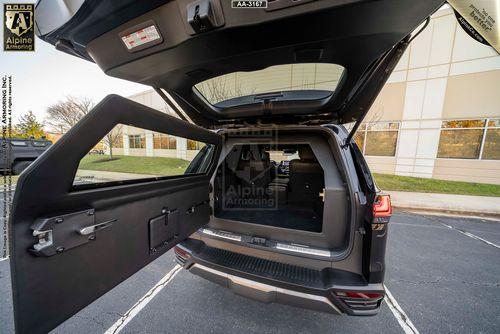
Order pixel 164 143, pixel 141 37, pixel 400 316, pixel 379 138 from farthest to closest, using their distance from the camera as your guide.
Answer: pixel 164 143 < pixel 379 138 < pixel 400 316 < pixel 141 37

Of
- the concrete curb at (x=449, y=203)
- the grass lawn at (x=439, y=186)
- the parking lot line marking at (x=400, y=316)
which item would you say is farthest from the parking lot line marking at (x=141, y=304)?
the grass lawn at (x=439, y=186)

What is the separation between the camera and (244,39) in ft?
3.36

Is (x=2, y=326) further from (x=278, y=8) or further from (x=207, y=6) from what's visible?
(x=278, y=8)

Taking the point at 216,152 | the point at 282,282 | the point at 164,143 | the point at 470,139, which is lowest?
the point at 282,282

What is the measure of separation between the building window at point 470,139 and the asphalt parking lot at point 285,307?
8.29m

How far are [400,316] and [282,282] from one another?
5.05 feet

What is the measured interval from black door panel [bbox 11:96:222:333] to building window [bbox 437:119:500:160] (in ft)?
40.6

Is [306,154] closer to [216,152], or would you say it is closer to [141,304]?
[216,152]

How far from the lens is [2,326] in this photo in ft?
5.95

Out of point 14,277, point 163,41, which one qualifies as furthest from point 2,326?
point 163,41

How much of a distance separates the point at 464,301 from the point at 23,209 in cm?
391

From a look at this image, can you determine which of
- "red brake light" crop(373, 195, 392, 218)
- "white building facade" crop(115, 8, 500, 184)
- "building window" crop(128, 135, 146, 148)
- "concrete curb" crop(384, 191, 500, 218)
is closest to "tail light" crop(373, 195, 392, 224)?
"red brake light" crop(373, 195, 392, 218)

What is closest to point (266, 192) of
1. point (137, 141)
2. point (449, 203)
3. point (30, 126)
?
point (449, 203)

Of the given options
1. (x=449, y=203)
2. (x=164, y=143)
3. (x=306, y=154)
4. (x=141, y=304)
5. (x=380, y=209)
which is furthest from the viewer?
(x=164, y=143)
